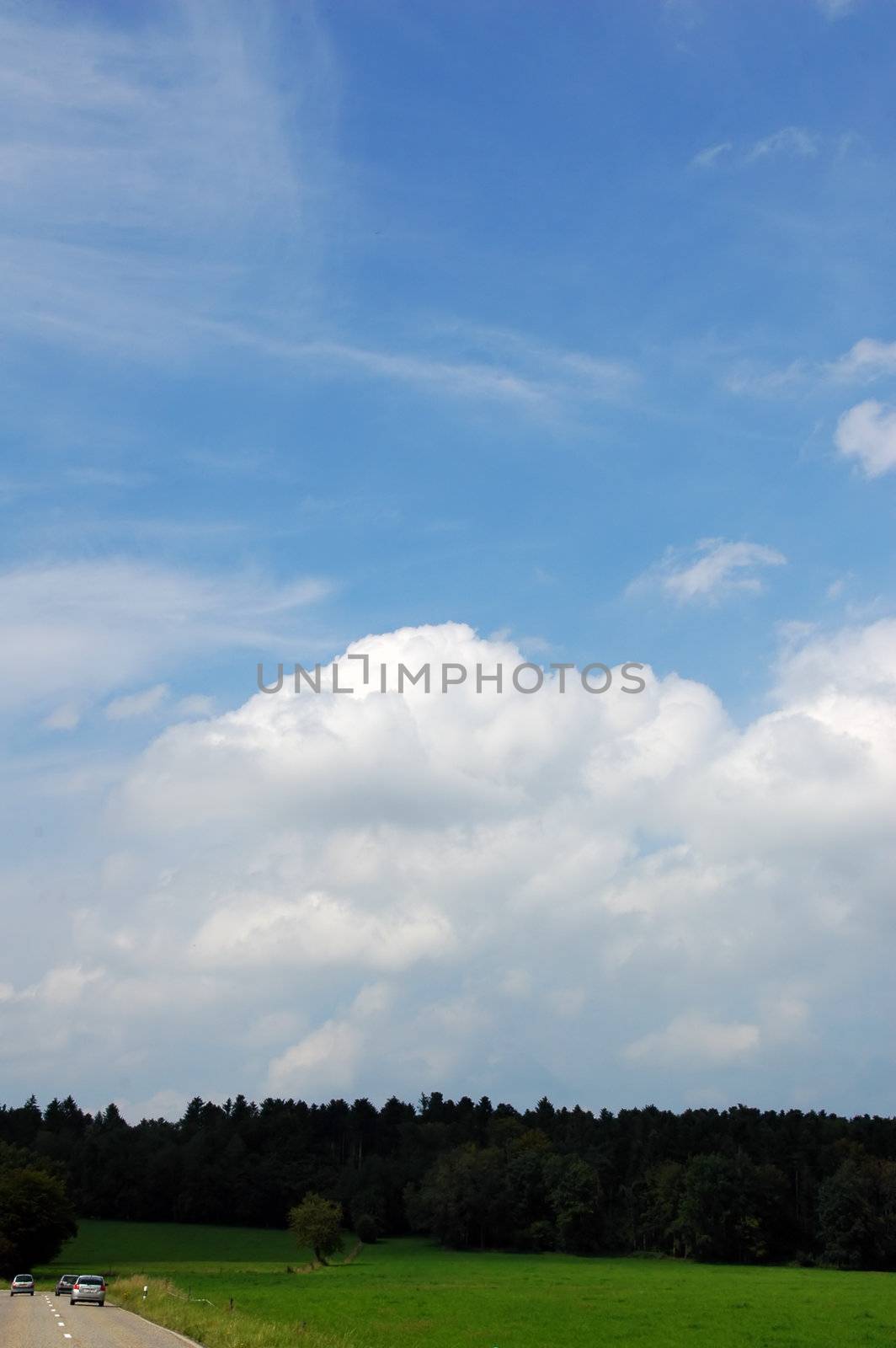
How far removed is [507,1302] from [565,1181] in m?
74.5

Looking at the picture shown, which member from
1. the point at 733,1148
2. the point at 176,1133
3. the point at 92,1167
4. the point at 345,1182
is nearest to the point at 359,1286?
the point at 733,1148

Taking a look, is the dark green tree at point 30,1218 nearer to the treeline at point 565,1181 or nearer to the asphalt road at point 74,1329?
the treeline at point 565,1181

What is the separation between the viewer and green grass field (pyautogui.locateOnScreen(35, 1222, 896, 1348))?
50.3 metres

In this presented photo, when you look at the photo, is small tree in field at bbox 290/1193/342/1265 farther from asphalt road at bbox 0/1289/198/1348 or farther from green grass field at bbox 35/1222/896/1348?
asphalt road at bbox 0/1289/198/1348

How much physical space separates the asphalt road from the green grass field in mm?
1488

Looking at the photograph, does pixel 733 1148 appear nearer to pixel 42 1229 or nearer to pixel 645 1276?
pixel 645 1276

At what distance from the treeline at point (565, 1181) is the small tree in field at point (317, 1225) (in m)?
25.0

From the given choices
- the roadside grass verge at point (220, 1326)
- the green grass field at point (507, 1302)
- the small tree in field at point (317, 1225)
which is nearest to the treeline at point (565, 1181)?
the green grass field at point (507, 1302)

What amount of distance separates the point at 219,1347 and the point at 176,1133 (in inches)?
6915

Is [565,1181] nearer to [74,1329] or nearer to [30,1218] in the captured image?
[30,1218]

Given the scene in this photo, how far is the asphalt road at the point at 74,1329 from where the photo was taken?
37.2 m

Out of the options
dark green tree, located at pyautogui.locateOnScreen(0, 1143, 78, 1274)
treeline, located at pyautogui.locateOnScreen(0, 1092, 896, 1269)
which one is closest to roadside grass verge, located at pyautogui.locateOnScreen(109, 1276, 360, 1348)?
dark green tree, located at pyautogui.locateOnScreen(0, 1143, 78, 1274)

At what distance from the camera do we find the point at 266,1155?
184375 millimetres

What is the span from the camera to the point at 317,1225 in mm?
116625
